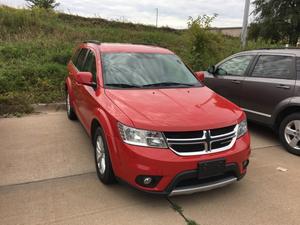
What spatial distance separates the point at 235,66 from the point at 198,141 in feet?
12.4

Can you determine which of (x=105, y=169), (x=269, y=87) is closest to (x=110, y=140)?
(x=105, y=169)

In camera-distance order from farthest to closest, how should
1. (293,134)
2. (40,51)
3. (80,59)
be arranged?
(40,51) → (80,59) → (293,134)

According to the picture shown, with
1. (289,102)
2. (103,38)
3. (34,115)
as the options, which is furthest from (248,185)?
(103,38)

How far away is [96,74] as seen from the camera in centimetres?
480

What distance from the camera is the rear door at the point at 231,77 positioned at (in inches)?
261

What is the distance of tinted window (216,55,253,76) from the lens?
6.62m

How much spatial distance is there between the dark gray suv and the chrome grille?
231 cm

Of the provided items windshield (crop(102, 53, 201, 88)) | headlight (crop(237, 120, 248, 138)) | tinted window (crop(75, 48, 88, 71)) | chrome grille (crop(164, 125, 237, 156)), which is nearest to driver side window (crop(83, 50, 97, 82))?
windshield (crop(102, 53, 201, 88))

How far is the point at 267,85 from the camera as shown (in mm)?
5969

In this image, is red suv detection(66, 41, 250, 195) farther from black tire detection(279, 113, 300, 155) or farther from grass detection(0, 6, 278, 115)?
grass detection(0, 6, 278, 115)

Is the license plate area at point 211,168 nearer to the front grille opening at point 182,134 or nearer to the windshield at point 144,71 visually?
the front grille opening at point 182,134

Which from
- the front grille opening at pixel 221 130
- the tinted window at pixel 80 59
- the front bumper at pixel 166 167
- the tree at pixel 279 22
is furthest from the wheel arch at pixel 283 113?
the tree at pixel 279 22

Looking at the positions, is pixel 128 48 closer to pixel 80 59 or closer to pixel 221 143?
pixel 80 59

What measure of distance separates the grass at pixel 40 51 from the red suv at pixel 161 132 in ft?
13.1
